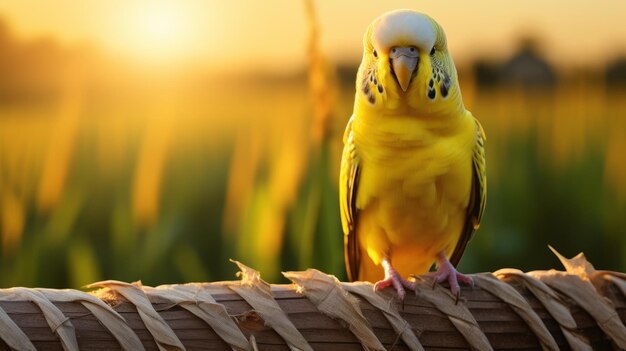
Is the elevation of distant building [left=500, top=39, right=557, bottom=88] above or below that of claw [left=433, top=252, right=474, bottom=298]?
above

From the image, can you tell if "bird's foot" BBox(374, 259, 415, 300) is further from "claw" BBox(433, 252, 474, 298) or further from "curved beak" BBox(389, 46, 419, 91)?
"curved beak" BBox(389, 46, 419, 91)

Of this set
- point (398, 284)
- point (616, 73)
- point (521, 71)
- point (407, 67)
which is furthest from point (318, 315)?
point (616, 73)

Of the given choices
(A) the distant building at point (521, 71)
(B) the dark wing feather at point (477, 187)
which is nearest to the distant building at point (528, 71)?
(A) the distant building at point (521, 71)

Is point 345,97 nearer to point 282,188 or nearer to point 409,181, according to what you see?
point 282,188

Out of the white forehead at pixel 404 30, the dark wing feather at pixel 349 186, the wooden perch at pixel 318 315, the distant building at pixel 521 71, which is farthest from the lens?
the distant building at pixel 521 71

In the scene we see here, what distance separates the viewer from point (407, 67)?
2.28ft

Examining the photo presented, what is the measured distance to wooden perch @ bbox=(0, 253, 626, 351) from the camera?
489mm

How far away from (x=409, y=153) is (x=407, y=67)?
0.34 ft

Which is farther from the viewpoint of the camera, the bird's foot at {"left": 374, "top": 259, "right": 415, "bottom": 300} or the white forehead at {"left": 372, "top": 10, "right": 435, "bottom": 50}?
the white forehead at {"left": 372, "top": 10, "right": 435, "bottom": 50}

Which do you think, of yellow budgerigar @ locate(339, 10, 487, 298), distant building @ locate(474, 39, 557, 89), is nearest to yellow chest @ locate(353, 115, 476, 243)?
yellow budgerigar @ locate(339, 10, 487, 298)

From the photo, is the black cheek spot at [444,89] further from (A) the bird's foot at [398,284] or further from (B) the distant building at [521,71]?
(B) the distant building at [521,71]

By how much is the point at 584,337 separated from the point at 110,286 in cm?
36

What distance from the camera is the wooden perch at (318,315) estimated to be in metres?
0.49

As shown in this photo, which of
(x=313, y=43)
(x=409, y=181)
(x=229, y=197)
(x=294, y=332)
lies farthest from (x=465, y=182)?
(x=229, y=197)
